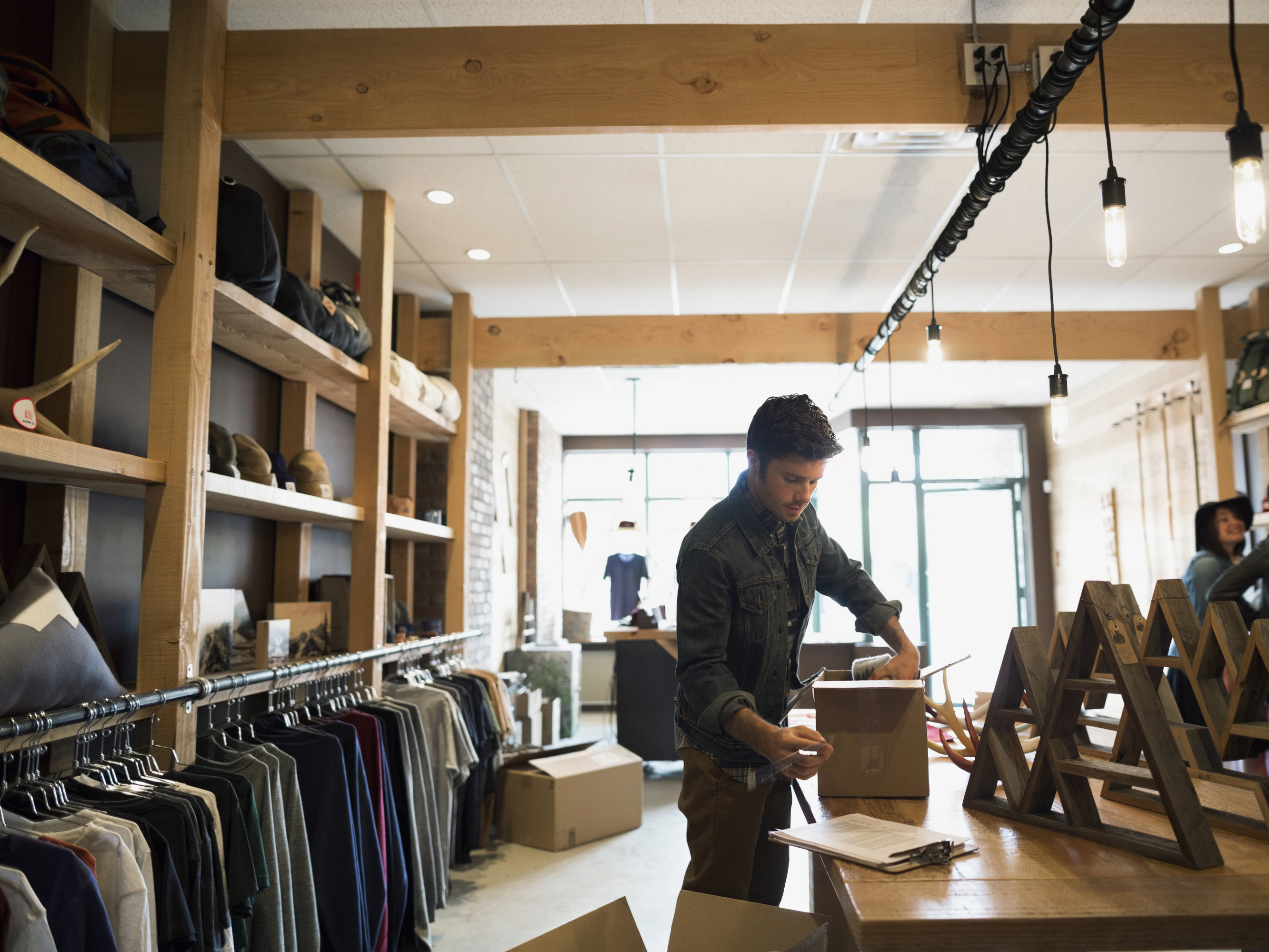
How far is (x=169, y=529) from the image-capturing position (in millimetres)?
2270

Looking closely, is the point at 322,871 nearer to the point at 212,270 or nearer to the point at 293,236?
the point at 212,270

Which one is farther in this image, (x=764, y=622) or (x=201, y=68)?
(x=201, y=68)

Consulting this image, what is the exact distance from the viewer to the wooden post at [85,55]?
2.51 m

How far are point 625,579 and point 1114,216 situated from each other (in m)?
6.97

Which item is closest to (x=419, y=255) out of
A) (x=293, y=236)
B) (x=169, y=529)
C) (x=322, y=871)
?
(x=293, y=236)

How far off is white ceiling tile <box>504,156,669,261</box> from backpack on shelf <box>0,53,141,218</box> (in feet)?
5.50

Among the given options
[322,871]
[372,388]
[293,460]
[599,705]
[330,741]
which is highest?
[372,388]

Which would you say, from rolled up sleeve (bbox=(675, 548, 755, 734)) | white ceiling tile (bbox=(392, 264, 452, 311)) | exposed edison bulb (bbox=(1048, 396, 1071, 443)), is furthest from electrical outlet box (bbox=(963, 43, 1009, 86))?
white ceiling tile (bbox=(392, 264, 452, 311))

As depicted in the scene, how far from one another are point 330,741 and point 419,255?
2.82m

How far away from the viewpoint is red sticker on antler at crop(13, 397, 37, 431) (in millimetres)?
1811

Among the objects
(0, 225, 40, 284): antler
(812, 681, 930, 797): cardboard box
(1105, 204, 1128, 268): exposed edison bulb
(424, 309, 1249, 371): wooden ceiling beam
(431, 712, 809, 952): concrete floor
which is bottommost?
(431, 712, 809, 952): concrete floor

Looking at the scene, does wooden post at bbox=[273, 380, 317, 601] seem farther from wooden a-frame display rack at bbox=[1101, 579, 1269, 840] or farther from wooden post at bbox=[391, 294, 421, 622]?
wooden a-frame display rack at bbox=[1101, 579, 1269, 840]

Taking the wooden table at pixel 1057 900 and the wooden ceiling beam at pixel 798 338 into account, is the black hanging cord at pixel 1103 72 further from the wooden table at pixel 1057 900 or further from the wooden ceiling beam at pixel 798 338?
the wooden ceiling beam at pixel 798 338

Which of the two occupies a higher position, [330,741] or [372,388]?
[372,388]
